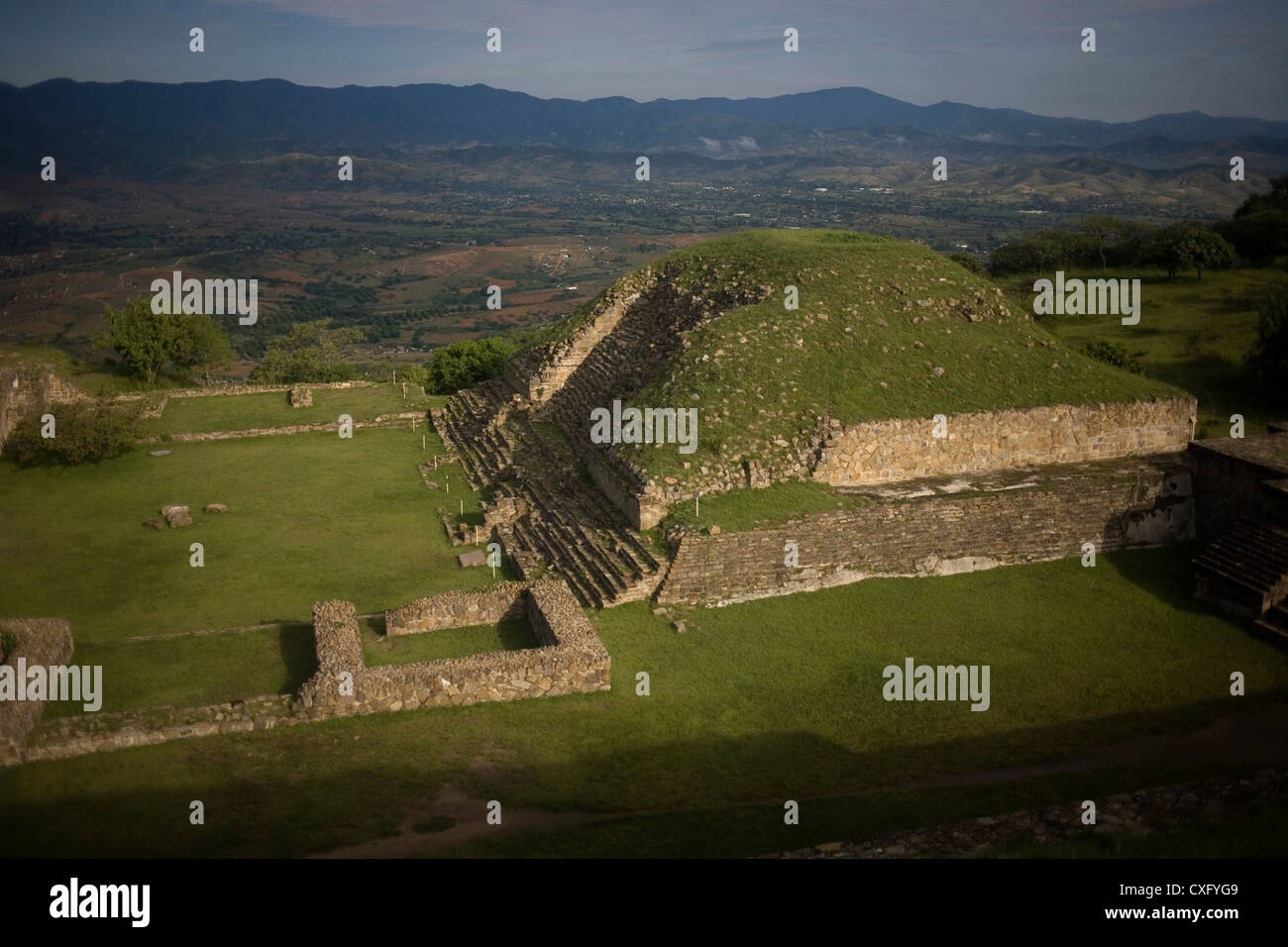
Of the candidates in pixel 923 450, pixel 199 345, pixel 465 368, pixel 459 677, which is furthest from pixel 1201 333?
pixel 199 345

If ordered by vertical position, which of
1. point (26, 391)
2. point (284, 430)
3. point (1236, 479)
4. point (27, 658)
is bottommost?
point (27, 658)

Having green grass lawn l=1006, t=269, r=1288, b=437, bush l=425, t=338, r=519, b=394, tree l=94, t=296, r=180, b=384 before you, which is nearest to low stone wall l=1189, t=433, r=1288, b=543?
green grass lawn l=1006, t=269, r=1288, b=437

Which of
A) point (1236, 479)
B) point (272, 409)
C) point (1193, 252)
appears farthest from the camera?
point (1193, 252)

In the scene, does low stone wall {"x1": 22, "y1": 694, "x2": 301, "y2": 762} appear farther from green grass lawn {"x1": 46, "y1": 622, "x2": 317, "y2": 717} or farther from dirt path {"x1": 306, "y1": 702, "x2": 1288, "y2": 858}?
dirt path {"x1": 306, "y1": 702, "x2": 1288, "y2": 858}

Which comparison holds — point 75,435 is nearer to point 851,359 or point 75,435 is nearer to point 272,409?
point 272,409

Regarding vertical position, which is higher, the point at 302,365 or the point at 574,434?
the point at 302,365

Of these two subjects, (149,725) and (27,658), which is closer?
(149,725)

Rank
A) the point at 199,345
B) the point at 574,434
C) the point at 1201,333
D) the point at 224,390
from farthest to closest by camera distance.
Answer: the point at 199,345, the point at 1201,333, the point at 224,390, the point at 574,434

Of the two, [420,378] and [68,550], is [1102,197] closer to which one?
[420,378]

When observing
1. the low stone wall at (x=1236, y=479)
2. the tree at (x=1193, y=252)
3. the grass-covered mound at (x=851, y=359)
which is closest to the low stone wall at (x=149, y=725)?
the grass-covered mound at (x=851, y=359)
